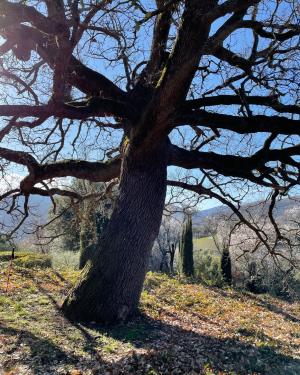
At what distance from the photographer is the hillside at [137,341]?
17.1 feet

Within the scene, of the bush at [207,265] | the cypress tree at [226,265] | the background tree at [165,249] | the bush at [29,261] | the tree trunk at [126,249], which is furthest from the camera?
the background tree at [165,249]

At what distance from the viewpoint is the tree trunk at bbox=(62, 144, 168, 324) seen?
7.17m

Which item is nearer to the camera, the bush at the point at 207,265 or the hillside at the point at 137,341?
the hillside at the point at 137,341

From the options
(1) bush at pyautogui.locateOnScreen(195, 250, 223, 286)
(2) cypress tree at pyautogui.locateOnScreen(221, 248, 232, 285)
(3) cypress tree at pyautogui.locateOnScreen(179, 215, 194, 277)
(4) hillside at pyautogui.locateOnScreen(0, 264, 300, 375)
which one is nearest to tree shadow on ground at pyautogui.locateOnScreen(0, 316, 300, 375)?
(4) hillside at pyautogui.locateOnScreen(0, 264, 300, 375)

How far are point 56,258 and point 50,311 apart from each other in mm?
15976

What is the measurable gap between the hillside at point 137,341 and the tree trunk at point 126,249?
34 cm

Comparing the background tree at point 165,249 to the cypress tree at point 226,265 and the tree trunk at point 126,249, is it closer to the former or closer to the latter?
the cypress tree at point 226,265

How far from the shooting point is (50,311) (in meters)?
7.58

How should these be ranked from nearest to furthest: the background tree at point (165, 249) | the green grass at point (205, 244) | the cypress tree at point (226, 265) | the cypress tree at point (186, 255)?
the cypress tree at point (226, 265) < the cypress tree at point (186, 255) < the background tree at point (165, 249) < the green grass at point (205, 244)

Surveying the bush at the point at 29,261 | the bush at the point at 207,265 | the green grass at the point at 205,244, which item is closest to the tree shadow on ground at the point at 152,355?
the bush at the point at 29,261

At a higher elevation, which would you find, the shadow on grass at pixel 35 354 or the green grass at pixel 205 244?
the green grass at pixel 205 244

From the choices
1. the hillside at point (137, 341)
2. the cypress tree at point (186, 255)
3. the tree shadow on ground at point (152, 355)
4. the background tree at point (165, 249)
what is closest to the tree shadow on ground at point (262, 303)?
the hillside at point (137, 341)

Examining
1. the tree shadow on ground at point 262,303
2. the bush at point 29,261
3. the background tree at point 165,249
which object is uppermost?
the background tree at point 165,249

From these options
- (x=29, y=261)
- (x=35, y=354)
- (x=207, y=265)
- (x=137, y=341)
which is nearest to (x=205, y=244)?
(x=207, y=265)
